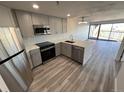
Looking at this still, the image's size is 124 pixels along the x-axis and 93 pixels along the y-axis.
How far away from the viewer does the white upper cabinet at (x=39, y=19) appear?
8.75 ft

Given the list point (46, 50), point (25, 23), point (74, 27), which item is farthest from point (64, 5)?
point (74, 27)

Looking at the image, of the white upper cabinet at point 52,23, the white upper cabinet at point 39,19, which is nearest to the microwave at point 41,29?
the white upper cabinet at point 39,19

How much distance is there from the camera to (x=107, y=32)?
8008 mm

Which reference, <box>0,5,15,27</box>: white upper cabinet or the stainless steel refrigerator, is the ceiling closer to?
<box>0,5,15,27</box>: white upper cabinet

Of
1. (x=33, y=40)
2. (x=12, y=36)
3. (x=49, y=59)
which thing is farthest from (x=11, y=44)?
(x=49, y=59)

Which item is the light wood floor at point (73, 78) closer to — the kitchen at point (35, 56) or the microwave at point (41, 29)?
the kitchen at point (35, 56)

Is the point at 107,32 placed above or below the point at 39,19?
below

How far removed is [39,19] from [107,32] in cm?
845

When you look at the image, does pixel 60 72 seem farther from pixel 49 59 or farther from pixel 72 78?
pixel 49 59

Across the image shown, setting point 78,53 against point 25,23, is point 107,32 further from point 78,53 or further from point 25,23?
point 25,23

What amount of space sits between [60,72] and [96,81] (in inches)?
50.5

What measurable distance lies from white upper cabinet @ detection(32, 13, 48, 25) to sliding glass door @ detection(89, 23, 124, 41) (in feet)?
24.3

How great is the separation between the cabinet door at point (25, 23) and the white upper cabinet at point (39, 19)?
188 millimetres

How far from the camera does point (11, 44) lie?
1.52m
